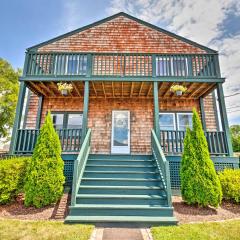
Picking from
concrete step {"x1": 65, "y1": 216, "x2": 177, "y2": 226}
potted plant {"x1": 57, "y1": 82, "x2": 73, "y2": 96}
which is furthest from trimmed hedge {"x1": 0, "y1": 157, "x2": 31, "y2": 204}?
potted plant {"x1": 57, "y1": 82, "x2": 73, "y2": 96}

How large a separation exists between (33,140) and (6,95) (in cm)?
1357

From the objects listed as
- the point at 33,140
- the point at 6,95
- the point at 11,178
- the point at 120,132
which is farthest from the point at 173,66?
the point at 6,95

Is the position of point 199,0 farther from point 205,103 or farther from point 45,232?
point 45,232

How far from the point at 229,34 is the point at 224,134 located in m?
11.8

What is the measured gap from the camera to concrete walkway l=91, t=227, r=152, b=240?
3.47m

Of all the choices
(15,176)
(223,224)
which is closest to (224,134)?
(223,224)

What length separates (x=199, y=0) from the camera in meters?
10.1

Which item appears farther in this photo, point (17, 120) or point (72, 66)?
point (72, 66)

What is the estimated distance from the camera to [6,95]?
17641 millimetres

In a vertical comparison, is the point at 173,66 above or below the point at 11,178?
above

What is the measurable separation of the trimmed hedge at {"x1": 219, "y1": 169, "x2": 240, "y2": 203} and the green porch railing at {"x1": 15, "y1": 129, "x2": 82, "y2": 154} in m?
4.98

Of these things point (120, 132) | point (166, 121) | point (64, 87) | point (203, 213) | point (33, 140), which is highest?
point (64, 87)

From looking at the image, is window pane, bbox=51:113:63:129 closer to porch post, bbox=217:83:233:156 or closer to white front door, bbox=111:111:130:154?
white front door, bbox=111:111:130:154

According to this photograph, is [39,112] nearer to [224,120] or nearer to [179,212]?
[179,212]
